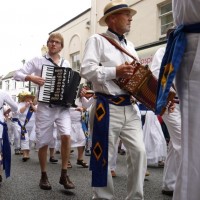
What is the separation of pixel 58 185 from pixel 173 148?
5.40 feet

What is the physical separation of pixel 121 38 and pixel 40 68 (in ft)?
5.49

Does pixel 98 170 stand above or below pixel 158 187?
above

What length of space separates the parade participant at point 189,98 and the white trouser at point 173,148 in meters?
2.07

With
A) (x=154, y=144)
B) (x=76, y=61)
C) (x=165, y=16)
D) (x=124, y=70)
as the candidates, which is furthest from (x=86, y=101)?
(x=76, y=61)

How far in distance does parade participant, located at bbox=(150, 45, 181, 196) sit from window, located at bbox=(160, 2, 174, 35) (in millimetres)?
8729

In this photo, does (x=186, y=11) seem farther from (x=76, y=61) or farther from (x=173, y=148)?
(x=76, y=61)

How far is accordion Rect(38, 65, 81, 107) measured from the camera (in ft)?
14.9

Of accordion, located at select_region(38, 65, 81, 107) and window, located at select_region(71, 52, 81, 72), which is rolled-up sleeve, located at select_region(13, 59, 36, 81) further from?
window, located at select_region(71, 52, 81, 72)

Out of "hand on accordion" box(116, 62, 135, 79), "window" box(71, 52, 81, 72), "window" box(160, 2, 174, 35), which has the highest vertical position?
"window" box(160, 2, 174, 35)

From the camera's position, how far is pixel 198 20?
1.92 metres

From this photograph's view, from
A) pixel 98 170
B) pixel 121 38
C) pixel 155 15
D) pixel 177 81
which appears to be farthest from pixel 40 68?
pixel 155 15

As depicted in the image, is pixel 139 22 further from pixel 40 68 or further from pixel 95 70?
pixel 95 70

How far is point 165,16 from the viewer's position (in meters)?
12.7

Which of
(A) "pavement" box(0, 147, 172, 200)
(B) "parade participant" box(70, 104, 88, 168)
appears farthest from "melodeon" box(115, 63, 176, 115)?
(B) "parade participant" box(70, 104, 88, 168)
